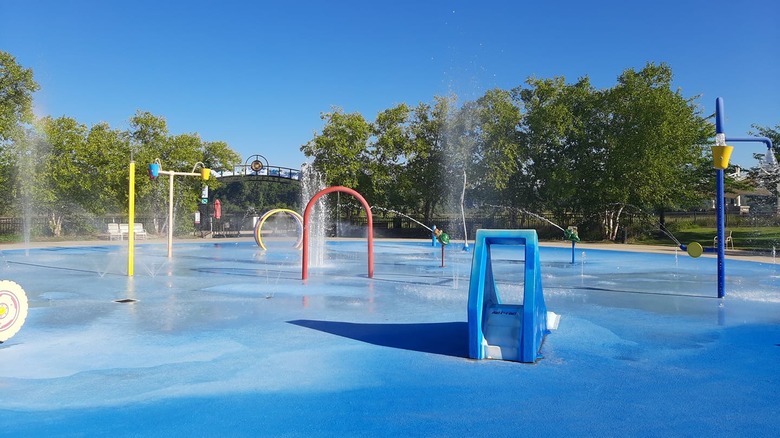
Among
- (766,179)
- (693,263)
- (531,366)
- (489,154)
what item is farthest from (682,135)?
(531,366)

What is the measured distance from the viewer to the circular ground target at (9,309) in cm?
652

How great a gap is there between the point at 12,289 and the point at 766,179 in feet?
100.0

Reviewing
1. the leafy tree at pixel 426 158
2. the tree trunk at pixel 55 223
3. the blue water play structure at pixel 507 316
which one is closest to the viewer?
the blue water play structure at pixel 507 316

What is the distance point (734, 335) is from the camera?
7.43 metres

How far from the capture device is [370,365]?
6.03 meters

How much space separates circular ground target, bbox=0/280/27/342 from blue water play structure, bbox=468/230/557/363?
17.3 feet

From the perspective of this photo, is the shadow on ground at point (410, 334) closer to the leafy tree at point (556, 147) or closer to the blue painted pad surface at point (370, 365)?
the blue painted pad surface at point (370, 365)

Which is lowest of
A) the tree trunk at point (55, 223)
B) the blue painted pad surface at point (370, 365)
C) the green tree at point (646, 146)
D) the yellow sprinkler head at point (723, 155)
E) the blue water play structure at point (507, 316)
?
the blue painted pad surface at point (370, 365)

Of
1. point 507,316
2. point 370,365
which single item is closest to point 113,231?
point 370,365

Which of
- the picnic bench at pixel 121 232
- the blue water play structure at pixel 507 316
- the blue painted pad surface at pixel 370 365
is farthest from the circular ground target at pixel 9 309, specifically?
the picnic bench at pixel 121 232

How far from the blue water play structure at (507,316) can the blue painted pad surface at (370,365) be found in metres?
0.18

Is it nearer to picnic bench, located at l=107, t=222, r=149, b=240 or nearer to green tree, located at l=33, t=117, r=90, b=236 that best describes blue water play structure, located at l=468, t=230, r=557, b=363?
picnic bench, located at l=107, t=222, r=149, b=240

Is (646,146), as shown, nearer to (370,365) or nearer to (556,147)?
(556,147)

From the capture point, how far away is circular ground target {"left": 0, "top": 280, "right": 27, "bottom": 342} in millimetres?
6516
